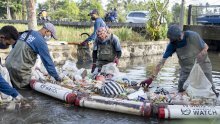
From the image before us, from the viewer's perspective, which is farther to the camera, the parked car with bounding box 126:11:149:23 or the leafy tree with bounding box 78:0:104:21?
the leafy tree with bounding box 78:0:104:21

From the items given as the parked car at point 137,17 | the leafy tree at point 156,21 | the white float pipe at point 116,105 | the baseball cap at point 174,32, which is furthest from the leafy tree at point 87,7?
the white float pipe at point 116,105

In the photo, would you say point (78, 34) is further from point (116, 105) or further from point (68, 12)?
point (68, 12)

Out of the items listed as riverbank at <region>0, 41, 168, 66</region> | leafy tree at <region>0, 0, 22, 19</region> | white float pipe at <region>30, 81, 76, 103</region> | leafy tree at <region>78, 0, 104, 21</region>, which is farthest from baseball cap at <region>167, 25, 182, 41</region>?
leafy tree at <region>78, 0, 104, 21</region>

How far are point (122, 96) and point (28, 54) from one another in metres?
2.20

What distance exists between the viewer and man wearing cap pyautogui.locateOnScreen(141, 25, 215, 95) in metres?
7.82

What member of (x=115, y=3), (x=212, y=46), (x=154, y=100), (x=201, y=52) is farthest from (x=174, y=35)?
(x=115, y=3)

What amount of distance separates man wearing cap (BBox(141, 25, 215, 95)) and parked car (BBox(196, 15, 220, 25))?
16.2 meters

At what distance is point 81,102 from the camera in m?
7.31

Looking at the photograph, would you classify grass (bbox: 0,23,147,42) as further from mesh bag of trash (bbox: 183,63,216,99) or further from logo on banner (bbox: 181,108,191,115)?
logo on banner (bbox: 181,108,191,115)

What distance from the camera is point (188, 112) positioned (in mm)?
6637

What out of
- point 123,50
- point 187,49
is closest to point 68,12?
point 123,50

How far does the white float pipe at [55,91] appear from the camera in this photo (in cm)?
754

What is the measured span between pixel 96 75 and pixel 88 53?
604 centimetres

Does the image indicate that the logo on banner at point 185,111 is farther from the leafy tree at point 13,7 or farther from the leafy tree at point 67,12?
the leafy tree at point 67,12
